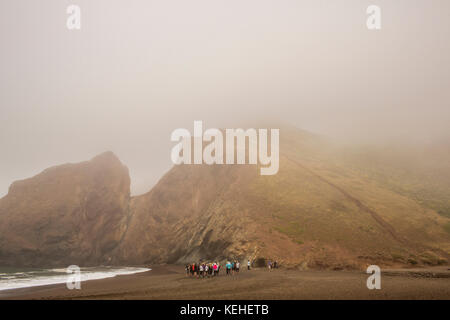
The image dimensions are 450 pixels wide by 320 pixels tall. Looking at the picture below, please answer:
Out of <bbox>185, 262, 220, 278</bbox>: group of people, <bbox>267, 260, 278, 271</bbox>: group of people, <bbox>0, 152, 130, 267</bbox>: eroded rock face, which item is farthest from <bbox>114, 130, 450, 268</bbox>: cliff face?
<bbox>185, 262, 220, 278</bbox>: group of people

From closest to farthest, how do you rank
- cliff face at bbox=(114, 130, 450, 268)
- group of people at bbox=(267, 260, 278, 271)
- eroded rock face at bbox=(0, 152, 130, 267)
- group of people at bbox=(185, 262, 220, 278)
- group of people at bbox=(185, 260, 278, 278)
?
group of people at bbox=(185, 262, 220, 278)
group of people at bbox=(185, 260, 278, 278)
group of people at bbox=(267, 260, 278, 271)
cliff face at bbox=(114, 130, 450, 268)
eroded rock face at bbox=(0, 152, 130, 267)

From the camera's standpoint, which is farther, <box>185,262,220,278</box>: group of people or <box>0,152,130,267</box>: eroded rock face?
<box>0,152,130,267</box>: eroded rock face

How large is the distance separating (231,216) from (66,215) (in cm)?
5912

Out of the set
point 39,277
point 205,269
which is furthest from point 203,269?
point 39,277

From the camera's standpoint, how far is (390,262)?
129ft

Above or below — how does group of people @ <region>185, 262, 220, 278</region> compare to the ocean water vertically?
above

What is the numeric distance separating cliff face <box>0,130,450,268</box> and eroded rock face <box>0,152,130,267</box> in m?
0.31

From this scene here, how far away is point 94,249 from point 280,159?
61.5 meters

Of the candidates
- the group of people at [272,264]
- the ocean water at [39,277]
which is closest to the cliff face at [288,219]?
the group of people at [272,264]

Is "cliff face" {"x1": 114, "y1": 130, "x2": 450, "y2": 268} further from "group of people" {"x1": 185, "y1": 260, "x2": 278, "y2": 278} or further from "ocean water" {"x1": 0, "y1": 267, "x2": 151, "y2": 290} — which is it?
"ocean water" {"x1": 0, "y1": 267, "x2": 151, "y2": 290}

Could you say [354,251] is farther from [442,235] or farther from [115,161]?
[115,161]

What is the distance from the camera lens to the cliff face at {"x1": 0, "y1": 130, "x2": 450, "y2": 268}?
4538cm

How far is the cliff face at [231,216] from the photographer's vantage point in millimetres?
45375
